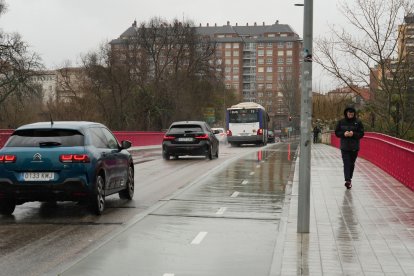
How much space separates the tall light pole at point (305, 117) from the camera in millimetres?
8094

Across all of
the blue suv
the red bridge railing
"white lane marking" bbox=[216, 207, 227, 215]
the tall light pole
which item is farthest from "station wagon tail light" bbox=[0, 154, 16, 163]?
the red bridge railing

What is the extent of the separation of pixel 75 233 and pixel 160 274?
273cm

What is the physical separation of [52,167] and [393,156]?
1013cm

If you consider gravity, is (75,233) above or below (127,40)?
below

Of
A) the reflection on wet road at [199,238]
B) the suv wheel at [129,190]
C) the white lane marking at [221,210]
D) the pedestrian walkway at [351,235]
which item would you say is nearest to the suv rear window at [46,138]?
the reflection on wet road at [199,238]

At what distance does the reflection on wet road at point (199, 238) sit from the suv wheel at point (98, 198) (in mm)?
803

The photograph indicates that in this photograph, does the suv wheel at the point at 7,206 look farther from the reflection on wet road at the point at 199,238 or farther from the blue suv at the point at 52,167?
the reflection on wet road at the point at 199,238

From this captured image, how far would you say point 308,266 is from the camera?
630 cm

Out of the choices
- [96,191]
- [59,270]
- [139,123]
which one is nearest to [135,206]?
[96,191]

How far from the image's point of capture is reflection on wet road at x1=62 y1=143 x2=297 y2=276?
20.9 feet

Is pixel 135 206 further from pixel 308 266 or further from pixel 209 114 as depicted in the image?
pixel 209 114

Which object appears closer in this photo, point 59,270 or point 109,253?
point 59,270

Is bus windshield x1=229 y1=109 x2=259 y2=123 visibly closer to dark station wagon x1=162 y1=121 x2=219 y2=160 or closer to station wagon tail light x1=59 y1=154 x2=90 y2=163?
dark station wagon x1=162 y1=121 x2=219 y2=160

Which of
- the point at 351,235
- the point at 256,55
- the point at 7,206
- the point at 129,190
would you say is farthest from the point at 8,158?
the point at 256,55
